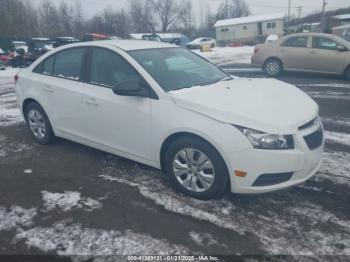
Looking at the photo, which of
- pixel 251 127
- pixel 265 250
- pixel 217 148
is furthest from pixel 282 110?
pixel 265 250

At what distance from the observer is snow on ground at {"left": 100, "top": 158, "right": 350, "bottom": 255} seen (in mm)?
2934

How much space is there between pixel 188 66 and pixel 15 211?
9.21 ft

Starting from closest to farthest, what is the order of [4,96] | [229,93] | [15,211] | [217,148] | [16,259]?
1. [16,259]
2. [217,148]
3. [15,211]
4. [229,93]
5. [4,96]

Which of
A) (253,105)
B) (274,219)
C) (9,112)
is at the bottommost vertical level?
(274,219)

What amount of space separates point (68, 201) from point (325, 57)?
10194mm

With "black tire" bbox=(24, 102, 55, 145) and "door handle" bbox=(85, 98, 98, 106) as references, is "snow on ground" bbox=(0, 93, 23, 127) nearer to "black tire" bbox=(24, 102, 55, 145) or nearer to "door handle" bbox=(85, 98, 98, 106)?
Result: "black tire" bbox=(24, 102, 55, 145)

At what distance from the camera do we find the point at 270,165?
10.6 feet

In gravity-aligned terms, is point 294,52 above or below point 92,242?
above

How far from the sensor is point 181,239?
3.05m

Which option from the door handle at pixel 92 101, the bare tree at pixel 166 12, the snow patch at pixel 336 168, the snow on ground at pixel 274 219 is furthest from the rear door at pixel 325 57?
the bare tree at pixel 166 12

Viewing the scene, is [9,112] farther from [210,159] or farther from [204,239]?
[204,239]

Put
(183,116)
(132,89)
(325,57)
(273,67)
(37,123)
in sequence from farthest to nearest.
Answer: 1. (273,67)
2. (325,57)
3. (37,123)
4. (132,89)
5. (183,116)

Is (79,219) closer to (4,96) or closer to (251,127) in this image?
(251,127)

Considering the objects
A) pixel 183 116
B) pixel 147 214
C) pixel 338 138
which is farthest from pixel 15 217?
pixel 338 138
